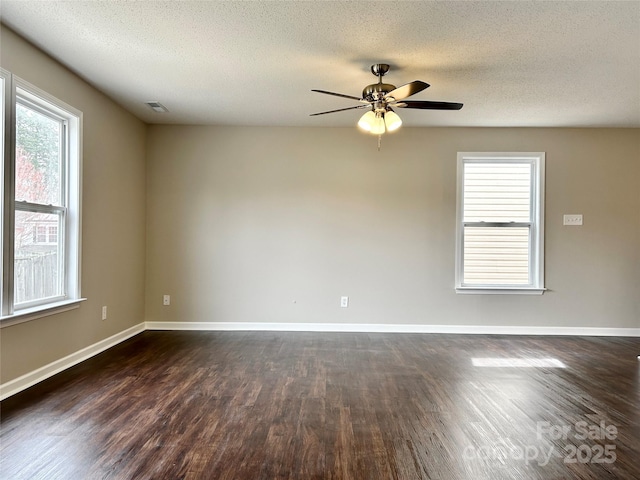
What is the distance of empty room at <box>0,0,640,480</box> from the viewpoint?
85.4 inches

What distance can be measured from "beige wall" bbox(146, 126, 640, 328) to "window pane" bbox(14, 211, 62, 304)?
59.7 inches

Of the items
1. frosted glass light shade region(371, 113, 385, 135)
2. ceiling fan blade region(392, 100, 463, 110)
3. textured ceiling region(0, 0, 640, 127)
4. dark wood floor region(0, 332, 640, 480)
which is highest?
textured ceiling region(0, 0, 640, 127)

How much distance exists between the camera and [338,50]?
273 cm

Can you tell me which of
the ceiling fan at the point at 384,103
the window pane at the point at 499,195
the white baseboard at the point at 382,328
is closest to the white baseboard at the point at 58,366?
the white baseboard at the point at 382,328

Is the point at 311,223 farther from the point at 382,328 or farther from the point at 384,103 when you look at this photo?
the point at 384,103

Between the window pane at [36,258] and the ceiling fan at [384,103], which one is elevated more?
the ceiling fan at [384,103]

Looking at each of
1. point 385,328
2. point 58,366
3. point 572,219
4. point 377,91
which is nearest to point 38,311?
point 58,366

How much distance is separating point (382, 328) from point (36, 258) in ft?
12.0

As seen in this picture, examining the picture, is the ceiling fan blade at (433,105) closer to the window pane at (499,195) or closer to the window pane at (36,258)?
the window pane at (499,195)

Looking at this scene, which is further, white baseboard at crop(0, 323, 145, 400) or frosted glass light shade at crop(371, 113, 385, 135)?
frosted glass light shade at crop(371, 113, 385, 135)

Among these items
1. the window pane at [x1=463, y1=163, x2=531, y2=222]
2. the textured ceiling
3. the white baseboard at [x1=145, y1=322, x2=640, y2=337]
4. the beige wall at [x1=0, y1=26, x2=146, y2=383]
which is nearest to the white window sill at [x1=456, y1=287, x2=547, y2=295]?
the white baseboard at [x1=145, y1=322, x2=640, y2=337]

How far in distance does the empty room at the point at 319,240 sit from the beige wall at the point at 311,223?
29mm

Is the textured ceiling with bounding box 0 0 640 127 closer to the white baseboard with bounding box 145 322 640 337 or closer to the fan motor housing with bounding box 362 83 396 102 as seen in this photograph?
the fan motor housing with bounding box 362 83 396 102

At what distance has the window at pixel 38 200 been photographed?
256 cm
